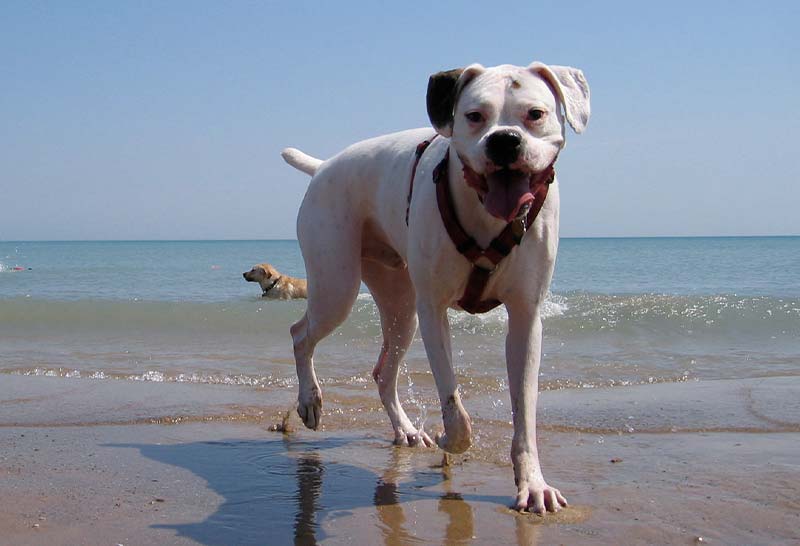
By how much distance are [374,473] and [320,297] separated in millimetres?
970

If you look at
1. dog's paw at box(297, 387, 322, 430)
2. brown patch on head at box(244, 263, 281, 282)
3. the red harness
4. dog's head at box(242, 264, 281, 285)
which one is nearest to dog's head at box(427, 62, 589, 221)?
the red harness

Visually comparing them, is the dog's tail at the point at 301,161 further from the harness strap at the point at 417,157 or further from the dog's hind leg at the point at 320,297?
the harness strap at the point at 417,157

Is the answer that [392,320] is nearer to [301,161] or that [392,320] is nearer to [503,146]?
[301,161]

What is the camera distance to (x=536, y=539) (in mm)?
2744

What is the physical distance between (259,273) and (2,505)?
12905 millimetres

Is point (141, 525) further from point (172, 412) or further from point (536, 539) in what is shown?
point (172, 412)

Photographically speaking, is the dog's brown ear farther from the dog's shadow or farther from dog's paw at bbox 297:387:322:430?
dog's paw at bbox 297:387:322:430

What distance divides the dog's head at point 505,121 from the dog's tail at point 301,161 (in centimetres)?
206

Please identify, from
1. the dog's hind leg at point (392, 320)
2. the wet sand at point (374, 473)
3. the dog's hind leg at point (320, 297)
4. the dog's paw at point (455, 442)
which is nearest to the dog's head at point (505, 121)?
the dog's paw at point (455, 442)

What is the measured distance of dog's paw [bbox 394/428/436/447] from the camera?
4.31m

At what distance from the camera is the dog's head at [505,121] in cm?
268

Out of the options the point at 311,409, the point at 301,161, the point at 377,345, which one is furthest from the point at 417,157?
the point at 377,345

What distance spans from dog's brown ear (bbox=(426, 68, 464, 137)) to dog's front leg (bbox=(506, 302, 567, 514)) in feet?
2.38

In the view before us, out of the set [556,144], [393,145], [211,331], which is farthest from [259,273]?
[556,144]
